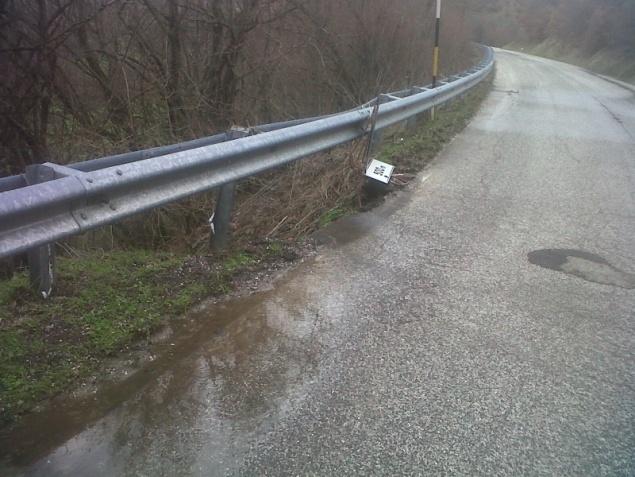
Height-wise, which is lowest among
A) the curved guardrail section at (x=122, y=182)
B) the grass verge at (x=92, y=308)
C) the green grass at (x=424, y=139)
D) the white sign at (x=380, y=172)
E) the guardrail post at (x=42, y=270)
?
the green grass at (x=424, y=139)

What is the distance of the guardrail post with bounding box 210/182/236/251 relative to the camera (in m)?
4.33

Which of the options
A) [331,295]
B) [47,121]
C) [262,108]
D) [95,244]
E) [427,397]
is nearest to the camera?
[427,397]

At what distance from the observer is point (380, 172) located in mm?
6062

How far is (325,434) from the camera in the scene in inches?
107

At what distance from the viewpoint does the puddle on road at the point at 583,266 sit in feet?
14.8

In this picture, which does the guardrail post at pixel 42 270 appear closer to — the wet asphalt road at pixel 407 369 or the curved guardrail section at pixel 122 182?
the curved guardrail section at pixel 122 182

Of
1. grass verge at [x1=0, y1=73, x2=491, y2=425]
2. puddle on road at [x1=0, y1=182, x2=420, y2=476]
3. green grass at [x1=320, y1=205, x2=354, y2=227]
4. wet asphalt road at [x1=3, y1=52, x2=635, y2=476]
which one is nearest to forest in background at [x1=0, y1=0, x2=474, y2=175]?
grass verge at [x1=0, y1=73, x2=491, y2=425]

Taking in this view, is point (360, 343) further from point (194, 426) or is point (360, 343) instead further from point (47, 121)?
point (47, 121)

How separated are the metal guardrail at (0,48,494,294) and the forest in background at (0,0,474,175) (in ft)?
8.50

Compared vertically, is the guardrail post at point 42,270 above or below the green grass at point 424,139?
above

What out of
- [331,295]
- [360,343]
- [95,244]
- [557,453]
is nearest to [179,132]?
[95,244]

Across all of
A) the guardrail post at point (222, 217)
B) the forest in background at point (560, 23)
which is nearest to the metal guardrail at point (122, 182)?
the guardrail post at point (222, 217)

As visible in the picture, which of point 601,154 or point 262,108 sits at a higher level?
point 262,108

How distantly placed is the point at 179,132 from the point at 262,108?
2.19 meters
